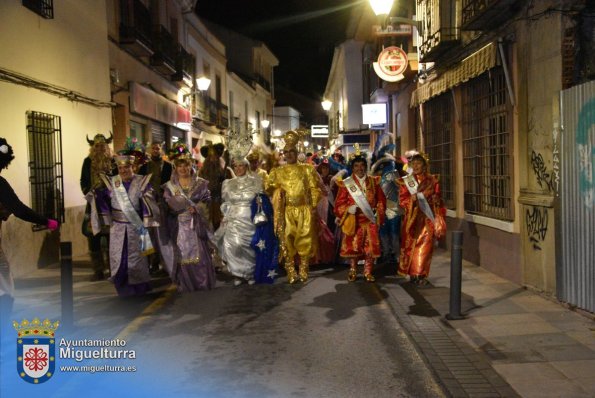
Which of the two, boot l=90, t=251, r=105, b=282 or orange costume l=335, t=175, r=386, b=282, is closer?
orange costume l=335, t=175, r=386, b=282

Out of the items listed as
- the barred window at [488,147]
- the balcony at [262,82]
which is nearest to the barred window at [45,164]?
the barred window at [488,147]

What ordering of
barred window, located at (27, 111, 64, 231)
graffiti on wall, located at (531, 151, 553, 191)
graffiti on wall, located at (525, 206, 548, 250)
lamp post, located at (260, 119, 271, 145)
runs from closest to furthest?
graffiti on wall, located at (531, 151, 553, 191), graffiti on wall, located at (525, 206, 548, 250), barred window, located at (27, 111, 64, 231), lamp post, located at (260, 119, 271, 145)

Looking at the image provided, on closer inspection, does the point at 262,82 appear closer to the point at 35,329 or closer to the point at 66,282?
the point at 66,282

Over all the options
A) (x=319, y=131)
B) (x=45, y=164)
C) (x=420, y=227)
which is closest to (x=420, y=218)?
(x=420, y=227)

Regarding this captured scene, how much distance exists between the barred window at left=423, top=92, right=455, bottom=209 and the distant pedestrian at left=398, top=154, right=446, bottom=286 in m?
3.53

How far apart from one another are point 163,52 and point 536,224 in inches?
565

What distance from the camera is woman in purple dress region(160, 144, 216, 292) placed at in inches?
340

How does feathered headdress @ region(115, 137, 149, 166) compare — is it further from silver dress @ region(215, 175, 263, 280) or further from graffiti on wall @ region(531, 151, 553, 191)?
graffiti on wall @ region(531, 151, 553, 191)

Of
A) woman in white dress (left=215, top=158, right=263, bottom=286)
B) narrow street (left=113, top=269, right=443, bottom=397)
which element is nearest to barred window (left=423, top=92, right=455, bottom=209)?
narrow street (left=113, top=269, right=443, bottom=397)

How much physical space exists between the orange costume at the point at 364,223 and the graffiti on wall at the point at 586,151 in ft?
10.3

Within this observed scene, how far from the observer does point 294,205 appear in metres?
9.16

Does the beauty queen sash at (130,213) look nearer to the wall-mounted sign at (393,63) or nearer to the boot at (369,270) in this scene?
the boot at (369,270)

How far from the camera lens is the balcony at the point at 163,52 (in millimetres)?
18734

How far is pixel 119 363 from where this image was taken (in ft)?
17.9
